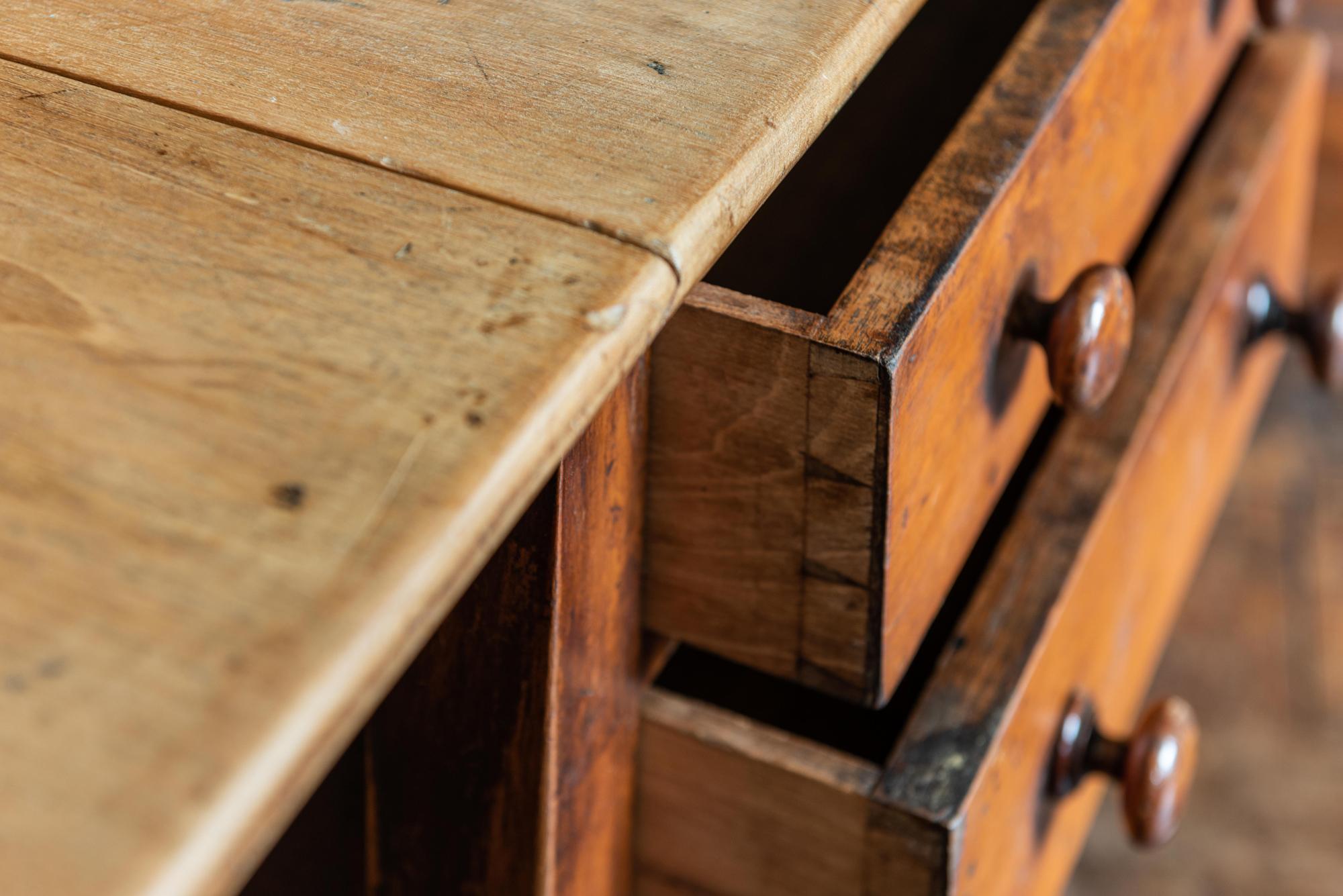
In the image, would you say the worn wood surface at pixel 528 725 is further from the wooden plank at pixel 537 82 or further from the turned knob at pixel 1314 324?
the turned knob at pixel 1314 324

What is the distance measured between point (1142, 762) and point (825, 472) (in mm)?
200

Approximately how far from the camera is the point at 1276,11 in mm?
679

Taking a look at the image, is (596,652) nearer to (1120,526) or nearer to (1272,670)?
(1120,526)

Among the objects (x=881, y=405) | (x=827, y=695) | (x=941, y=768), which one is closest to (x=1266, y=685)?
(x=827, y=695)

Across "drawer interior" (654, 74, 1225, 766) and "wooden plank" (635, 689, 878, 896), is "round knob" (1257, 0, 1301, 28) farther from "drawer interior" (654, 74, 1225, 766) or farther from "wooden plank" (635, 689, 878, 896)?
"wooden plank" (635, 689, 878, 896)

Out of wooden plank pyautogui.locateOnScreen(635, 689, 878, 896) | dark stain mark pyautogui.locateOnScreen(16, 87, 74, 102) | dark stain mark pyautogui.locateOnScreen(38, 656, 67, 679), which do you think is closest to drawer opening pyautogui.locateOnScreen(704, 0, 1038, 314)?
wooden plank pyautogui.locateOnScreen(635, 689, 878, 896)

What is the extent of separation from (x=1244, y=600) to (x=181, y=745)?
0.96 m

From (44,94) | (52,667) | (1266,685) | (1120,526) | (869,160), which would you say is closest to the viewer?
(52,667)

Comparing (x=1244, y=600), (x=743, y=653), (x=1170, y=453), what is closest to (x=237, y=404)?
(x=743, y=653)

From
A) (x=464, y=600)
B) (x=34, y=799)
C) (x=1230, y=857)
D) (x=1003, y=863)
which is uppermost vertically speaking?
(x=34, y=799)

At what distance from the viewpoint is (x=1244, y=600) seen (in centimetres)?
102

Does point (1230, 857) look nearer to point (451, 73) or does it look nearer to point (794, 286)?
point (794, 286)

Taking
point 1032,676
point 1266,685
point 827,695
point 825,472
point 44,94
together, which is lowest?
point 1266,685

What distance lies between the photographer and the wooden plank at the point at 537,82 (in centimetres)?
31
